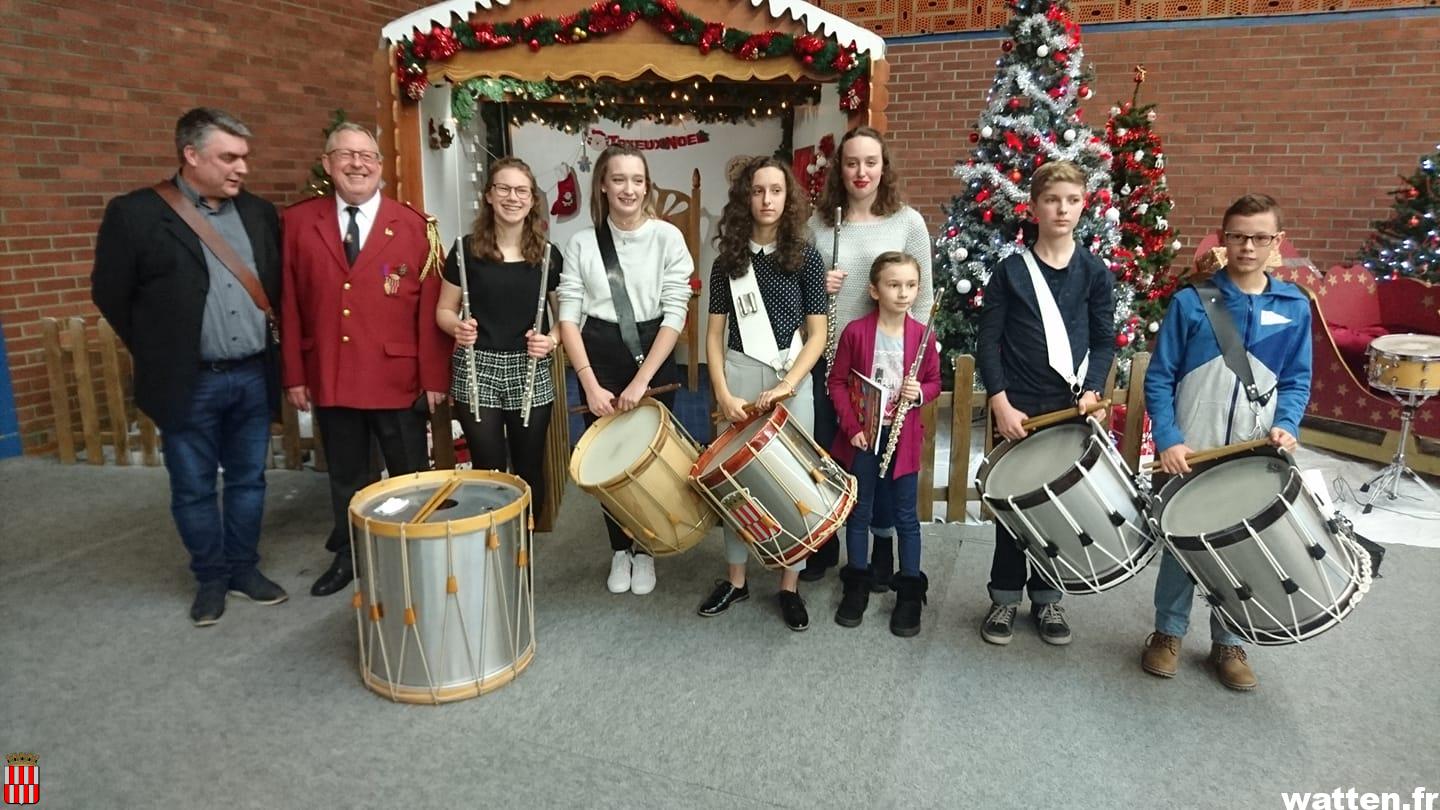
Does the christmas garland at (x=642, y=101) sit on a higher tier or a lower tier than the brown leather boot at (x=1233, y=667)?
higher

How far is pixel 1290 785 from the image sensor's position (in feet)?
7.30

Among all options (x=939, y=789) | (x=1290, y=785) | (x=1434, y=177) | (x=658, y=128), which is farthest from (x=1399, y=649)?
(x=658, y=128)

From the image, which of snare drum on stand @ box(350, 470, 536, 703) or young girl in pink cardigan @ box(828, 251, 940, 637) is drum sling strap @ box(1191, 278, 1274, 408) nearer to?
young girl in pink cardigan @ box(828, 251, 940, 637)

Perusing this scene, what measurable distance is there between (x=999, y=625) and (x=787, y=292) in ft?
4.49

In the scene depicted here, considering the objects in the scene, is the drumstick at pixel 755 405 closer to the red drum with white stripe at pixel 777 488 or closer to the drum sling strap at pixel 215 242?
the red drum with white stripe at pixel 777 488

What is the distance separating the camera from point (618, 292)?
305cm

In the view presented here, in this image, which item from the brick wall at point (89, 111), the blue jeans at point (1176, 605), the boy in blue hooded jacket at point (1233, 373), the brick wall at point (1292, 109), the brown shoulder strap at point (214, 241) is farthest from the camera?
the brick wall at point (1292, 109)

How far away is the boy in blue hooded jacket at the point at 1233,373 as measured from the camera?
98.3 inches

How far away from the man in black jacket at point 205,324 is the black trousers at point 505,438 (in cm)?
73

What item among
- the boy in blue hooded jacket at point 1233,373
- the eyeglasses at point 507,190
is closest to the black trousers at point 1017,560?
the boy in blue hooded jacket at point 1233,373

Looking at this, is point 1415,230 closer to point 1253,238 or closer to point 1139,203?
point 1139,203

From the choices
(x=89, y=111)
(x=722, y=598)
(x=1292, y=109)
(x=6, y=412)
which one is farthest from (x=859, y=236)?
(x=1292, y=109)

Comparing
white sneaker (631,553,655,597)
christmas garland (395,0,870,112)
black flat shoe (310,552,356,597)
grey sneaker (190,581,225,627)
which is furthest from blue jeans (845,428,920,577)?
christmas garland (395,0,870,112)

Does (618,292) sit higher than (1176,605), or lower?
higher
